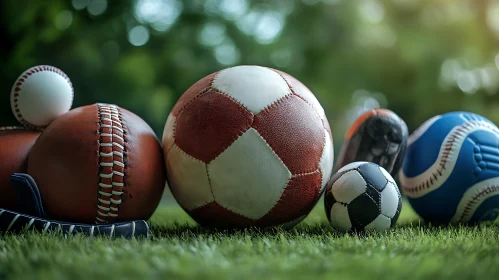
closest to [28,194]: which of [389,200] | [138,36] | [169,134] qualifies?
[169,134]

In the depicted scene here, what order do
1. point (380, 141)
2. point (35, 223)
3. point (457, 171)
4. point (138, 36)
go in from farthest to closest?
point (138, 36)
point (380, 141)
point (457, 171)
point (35, 223)

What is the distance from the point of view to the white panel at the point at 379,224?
2299 millimetres

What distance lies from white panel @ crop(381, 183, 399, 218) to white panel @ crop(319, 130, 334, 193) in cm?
28

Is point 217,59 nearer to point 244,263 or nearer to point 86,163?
point 86,163

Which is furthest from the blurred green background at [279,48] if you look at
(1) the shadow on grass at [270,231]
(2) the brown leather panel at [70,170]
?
(1) the shadow on grass at [270,231]

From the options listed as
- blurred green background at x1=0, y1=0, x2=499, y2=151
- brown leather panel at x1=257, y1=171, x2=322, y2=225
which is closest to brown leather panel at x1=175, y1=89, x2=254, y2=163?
brown leather panel at x1=257, y1=171, x2=322, y2=225

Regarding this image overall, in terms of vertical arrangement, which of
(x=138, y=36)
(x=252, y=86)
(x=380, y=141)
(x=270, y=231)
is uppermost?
(x=138, y=36)

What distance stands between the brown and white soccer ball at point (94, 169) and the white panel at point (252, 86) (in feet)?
1.60

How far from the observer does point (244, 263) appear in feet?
5.13

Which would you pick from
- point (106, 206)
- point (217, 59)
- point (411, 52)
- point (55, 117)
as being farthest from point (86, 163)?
point (411, 52)

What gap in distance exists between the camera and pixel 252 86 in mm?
2326

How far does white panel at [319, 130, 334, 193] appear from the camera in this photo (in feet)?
7.84

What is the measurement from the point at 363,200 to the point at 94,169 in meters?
1.23

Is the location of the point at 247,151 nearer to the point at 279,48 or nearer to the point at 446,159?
the point at 446,159
